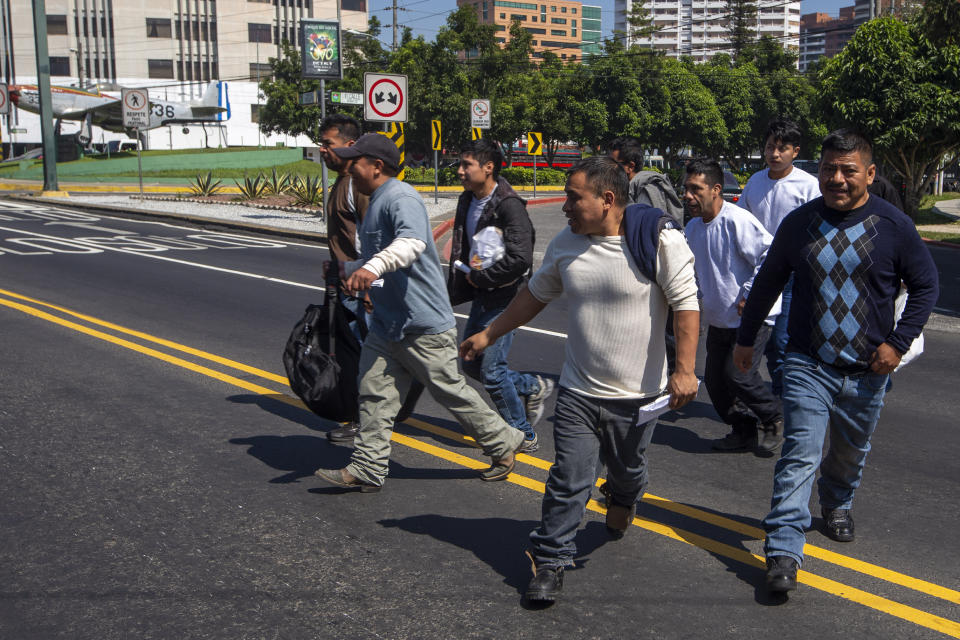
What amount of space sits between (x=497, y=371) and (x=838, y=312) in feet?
6.63

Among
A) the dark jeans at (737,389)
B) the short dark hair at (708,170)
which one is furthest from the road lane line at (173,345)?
the short dark hair at (708,170)

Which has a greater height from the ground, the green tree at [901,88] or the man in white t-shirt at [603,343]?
the green tree at [901,88]

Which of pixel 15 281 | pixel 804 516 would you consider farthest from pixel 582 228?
pixel 15 281

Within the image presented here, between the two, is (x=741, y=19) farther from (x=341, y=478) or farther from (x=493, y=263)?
(x=341, y=478)

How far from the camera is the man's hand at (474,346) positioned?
409 cm

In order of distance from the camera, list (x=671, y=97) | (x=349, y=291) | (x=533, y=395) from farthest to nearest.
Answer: (x=671, y=97) → (x=533, y=395) → (x=349, y=291)

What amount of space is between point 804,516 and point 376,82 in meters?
14.2

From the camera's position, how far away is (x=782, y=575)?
3705 mm

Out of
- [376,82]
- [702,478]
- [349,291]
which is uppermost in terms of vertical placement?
[376,82]

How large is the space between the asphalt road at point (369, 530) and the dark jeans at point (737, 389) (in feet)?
0.87

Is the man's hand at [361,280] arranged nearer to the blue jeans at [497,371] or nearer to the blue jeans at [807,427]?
the blue jeans at [497,371]

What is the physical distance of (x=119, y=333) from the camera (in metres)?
9.02

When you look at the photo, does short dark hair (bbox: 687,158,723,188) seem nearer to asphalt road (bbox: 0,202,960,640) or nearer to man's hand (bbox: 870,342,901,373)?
asphalt road (bbox: 0,202,960,640)

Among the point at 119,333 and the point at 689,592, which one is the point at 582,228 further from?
the point at 119,333
